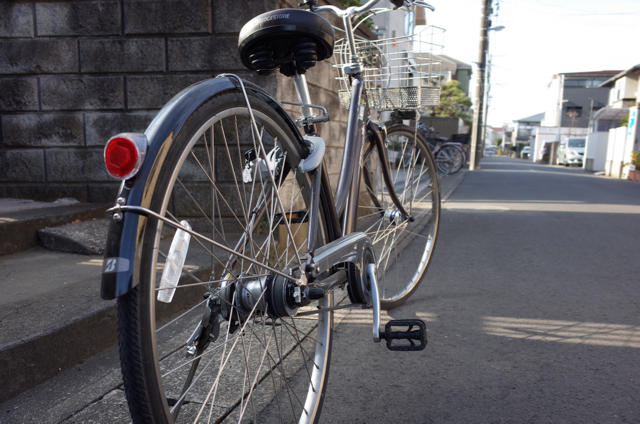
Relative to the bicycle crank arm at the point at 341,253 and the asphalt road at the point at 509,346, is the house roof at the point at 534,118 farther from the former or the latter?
the bicycle crank arm at the point at 341,253

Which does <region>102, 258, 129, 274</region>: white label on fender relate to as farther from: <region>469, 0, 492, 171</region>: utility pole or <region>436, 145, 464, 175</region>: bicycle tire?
<region>469, 0, 492, 171</region>: utility pole

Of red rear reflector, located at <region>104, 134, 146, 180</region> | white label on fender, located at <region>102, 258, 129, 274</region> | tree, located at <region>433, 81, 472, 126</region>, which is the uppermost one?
tree, located at <region>433, 81, 472, 126</region>

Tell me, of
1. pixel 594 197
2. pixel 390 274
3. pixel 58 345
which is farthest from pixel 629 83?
pixel 58 345

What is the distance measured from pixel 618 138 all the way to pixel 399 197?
18496 millimetres

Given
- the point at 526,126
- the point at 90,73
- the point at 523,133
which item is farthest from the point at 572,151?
the point at 526,126

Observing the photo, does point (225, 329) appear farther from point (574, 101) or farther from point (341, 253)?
point (574, 101)

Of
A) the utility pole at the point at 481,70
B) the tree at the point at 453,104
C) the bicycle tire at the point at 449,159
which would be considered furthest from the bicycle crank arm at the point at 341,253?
the tree at the point at 453,104

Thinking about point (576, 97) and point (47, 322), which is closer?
point (47, 322)

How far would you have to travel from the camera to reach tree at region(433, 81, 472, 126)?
3919cm

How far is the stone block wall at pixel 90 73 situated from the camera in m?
3.65

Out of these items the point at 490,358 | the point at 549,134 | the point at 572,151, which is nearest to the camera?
the point at 490,358

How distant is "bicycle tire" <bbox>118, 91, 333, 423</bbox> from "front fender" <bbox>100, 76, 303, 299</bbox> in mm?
17

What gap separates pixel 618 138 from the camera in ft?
58.7

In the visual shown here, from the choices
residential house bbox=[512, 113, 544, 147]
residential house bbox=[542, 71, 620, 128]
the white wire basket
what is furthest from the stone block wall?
residential house bbox=[512, 113, 544, 147]
